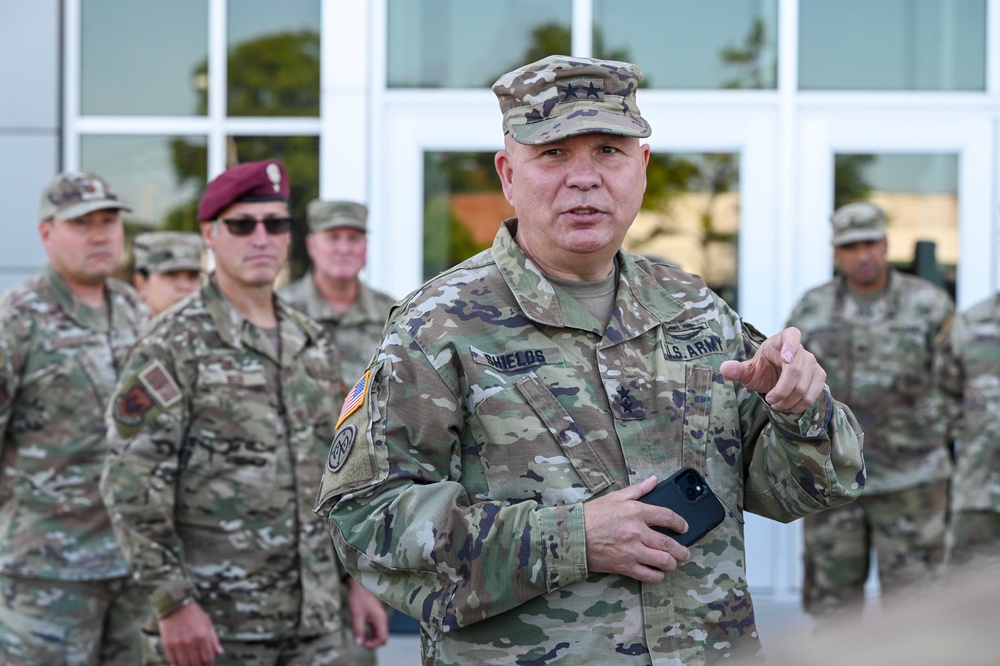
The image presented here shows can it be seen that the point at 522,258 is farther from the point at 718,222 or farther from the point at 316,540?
the point at 718,222

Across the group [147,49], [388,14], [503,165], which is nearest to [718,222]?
[388,14]

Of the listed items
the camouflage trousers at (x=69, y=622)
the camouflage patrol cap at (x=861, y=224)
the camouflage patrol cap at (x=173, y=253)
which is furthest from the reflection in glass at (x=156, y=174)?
the camouflage patrol cap at (x=861, y=224)

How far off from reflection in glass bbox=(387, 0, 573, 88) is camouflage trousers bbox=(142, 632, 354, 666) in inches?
197

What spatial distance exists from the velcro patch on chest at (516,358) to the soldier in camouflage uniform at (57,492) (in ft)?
10.1

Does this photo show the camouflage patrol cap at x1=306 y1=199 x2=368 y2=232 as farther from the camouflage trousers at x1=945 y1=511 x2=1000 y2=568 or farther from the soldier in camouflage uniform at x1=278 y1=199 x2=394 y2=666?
the camouflage trousers at x1=945 y1=511 x2=1000 y2=568

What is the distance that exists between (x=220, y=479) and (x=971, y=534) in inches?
150

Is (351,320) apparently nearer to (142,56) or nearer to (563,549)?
(142,56)

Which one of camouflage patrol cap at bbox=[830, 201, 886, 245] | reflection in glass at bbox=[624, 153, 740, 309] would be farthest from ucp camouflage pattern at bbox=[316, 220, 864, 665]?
reflection in glass at bbox=[624, 153, 740, 309]

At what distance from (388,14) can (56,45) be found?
7.28 feet

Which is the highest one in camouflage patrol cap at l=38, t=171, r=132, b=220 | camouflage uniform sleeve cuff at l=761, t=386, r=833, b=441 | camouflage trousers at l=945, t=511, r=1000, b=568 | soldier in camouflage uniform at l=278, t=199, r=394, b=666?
camouflage patrol cap at l=38, t=171, r=132, b=220

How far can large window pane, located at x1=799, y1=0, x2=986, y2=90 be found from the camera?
833 centimetres

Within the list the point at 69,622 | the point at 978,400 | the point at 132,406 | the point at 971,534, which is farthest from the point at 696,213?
the point at 132,406

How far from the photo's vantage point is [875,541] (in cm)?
705

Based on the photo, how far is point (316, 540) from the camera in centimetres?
422
